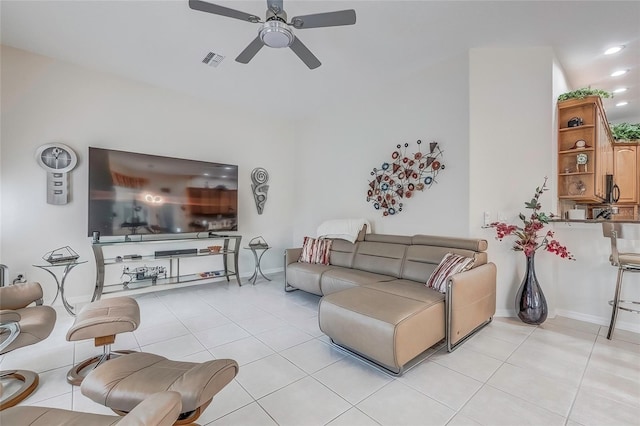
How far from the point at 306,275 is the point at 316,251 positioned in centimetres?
55

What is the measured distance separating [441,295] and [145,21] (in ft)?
12.5

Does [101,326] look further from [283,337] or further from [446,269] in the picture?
[446,269]

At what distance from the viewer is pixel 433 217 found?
3.55m

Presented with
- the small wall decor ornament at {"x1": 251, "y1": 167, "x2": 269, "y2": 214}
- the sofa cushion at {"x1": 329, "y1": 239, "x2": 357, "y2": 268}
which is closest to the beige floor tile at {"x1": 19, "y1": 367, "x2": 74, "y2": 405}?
the sofa cushion at {"x1": 329, "y1": 239, "x2": 357, "y2": 268}

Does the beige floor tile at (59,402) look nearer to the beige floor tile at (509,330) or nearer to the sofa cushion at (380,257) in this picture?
the sofa cushion at (380,257)

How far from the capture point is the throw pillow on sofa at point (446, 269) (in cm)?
263

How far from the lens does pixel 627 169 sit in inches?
199

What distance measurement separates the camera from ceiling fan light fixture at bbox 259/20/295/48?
2225 mm

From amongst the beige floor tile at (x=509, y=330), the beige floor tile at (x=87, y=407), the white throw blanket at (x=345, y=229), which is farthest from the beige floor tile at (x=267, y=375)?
the white throw blanket at (x=345, y=229)

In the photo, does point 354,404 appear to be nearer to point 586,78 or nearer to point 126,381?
point 126,381

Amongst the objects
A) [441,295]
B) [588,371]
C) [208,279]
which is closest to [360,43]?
[441,295]

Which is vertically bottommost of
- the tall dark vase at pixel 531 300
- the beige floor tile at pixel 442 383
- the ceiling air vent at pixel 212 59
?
the beige floor tile at pixel 442 383

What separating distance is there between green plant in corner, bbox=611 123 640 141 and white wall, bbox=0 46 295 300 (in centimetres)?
708

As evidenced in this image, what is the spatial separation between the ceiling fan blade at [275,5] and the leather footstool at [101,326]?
254 centimetres
